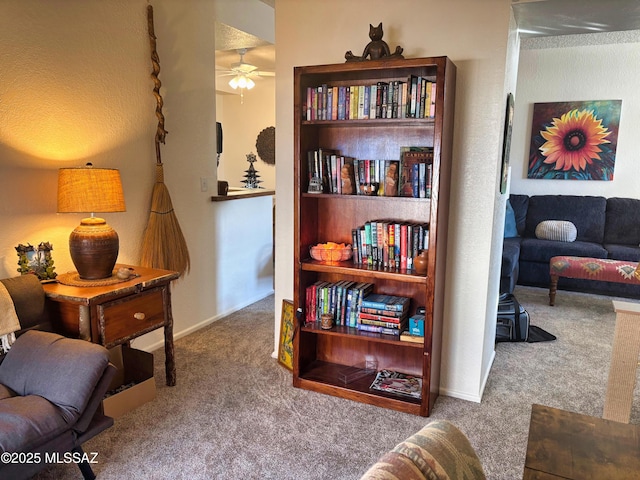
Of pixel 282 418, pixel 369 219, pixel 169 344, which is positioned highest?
pixel 369 219

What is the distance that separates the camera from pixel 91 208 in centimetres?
218

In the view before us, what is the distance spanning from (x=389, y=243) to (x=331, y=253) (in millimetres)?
315

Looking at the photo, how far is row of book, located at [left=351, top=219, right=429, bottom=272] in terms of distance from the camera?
2410 mm

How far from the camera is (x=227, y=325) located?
146 inches

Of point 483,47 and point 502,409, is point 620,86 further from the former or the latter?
point 502,409

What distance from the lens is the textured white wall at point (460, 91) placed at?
2291mm

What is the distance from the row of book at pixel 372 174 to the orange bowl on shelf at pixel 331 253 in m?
0.31

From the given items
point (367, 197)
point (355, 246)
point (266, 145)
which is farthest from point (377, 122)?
point (266, 145)

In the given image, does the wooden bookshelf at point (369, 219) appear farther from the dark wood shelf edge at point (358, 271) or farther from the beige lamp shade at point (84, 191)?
the beige lamp shade at point (84, 191)

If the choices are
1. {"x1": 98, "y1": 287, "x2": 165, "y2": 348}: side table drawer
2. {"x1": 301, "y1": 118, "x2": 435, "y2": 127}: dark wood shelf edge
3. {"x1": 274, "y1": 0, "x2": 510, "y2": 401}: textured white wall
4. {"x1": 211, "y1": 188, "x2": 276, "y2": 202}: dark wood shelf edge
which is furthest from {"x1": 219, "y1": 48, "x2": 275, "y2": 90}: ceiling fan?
{"x1": 98, "y1": 287, "x2": 165, "y2": 348}: side table drawer

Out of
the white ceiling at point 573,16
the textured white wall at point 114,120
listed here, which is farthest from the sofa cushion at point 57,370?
the white ceiling at point 573,16

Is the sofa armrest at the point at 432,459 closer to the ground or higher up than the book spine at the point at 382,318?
higher up

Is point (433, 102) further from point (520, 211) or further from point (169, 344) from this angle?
point (520, 211)

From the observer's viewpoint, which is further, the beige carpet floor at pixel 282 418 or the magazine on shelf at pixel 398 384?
the magazine on shelf at pixel 398 384
